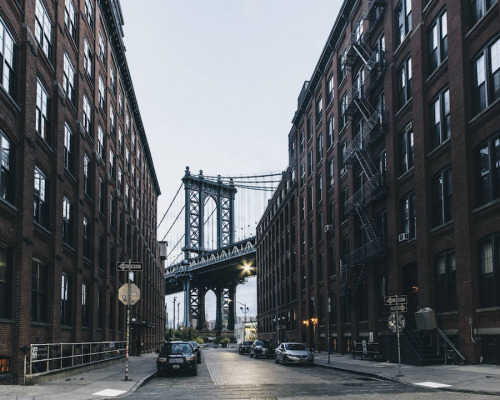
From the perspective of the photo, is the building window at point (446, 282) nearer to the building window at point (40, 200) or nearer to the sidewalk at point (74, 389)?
the sidewalk at point (74, 389)

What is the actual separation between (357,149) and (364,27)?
29.1ft

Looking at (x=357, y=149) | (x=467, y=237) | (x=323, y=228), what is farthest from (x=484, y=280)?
(x=323, y=228)

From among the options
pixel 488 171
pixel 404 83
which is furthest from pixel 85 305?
pixel 488 171

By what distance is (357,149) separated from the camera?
133ft

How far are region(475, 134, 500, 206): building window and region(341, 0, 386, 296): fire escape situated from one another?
34.9 ft

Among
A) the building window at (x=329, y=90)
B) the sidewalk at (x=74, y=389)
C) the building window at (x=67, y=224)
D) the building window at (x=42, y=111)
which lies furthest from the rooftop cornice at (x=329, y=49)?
the sidewalk at (x=74, y=389)

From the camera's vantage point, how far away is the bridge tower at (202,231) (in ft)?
432

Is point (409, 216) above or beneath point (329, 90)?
beneath

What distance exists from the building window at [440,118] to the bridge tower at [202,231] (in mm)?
99290

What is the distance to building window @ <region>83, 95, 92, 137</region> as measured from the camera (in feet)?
118

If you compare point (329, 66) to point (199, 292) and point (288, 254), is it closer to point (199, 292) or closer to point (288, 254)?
point (288, 254)

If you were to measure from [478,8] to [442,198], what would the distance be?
870 cm

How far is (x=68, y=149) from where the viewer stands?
31766 millimetres

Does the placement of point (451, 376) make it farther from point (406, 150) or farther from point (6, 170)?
point (6, 170)
